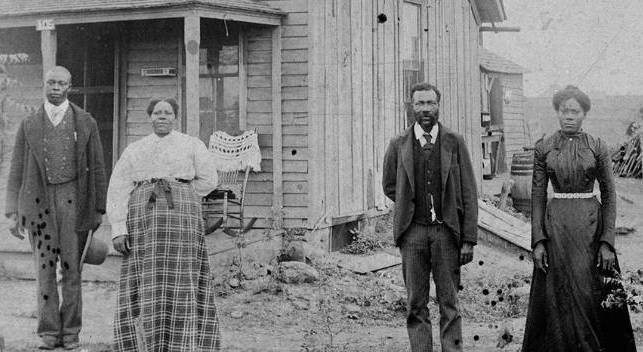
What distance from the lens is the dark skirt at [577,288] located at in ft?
15.9

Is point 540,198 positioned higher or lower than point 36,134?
lower

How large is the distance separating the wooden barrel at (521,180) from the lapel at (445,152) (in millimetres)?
10397

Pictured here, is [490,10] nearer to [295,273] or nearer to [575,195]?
[295,273]

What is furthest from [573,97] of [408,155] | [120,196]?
[120,196]

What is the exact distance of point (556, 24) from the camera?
11398mm

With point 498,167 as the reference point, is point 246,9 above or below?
above

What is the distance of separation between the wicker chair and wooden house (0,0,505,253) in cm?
19

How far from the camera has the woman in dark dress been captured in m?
4.85

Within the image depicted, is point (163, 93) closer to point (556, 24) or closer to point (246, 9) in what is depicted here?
point (246, 9)

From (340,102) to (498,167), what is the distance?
603 inches

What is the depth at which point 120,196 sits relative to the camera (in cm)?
500

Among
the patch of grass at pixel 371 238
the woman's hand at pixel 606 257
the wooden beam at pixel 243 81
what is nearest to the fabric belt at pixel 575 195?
the woman's hand at pixel 606 257

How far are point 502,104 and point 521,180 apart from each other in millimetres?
10623

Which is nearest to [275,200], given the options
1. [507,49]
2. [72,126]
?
[72,126]
